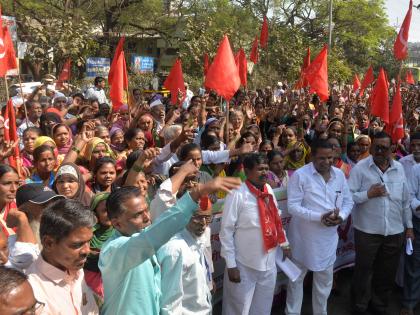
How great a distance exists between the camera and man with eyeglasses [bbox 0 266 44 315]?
1640mm

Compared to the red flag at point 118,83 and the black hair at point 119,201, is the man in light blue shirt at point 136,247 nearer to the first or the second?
the black hair at point 119,201

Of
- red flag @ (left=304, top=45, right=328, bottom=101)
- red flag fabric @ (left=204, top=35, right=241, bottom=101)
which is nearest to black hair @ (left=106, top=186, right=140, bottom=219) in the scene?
red flag fabric @ (left=204, top=35, right=241, bottom=101)

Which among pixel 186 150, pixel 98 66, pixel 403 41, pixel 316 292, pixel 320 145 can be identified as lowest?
pixel 316 292

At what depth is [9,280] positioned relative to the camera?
1.70 m

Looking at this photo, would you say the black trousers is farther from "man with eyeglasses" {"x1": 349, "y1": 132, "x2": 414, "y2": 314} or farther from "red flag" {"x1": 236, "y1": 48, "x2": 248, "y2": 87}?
"red flag" {"x1": 236, "y1": 48, "x2": 248, "y2": 87}

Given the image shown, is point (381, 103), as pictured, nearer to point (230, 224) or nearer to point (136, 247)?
point (230, 224)

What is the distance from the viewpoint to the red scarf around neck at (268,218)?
3.90m

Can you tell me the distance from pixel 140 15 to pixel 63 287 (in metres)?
24.7

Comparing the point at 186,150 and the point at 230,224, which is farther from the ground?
the point at 186,150

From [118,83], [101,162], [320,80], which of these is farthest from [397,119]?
[101,162]

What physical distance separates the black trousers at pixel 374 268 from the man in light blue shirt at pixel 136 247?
8.46ft

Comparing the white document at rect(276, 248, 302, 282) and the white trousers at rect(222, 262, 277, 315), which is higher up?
the white document at rect(276, 248, 302, 282)

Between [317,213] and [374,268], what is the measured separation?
996 mm

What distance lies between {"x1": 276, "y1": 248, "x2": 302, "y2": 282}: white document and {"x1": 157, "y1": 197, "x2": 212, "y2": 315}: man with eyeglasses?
3.12 feet
